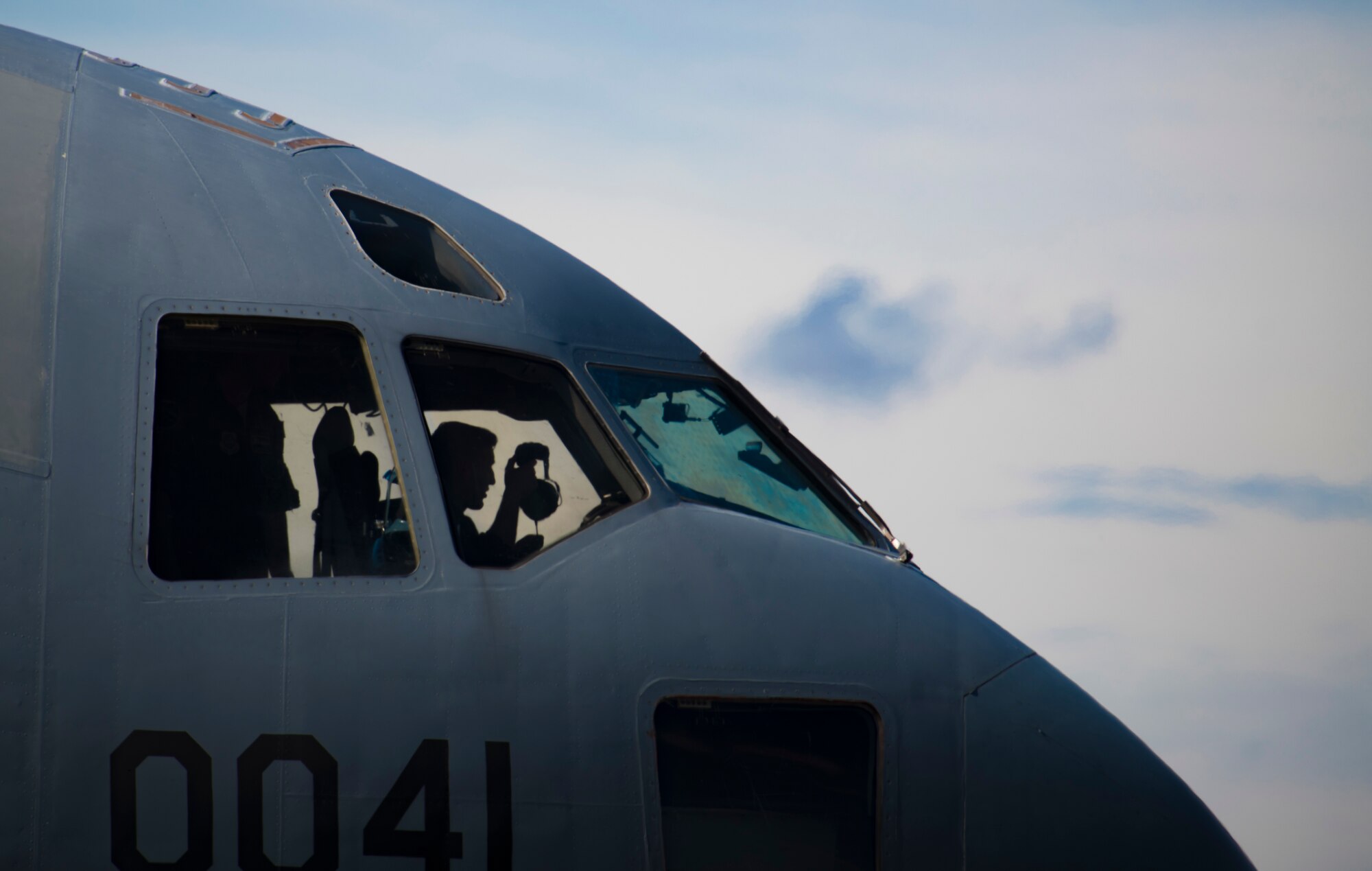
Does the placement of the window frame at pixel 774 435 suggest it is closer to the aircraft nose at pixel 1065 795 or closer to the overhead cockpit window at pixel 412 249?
the overhead cockpit window at pixel 412 249

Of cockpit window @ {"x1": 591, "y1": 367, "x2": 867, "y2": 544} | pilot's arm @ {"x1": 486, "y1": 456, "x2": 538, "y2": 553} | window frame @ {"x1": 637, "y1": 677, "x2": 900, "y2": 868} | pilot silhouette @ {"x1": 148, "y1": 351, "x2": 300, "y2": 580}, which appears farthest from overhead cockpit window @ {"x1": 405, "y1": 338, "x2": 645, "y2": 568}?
window frame @ {"x1": 637, "y1": 677, "x2": 900, "y2": 868}

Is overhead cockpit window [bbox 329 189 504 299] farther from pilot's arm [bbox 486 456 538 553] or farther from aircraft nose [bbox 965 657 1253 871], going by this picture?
aircraft nose [bbox 965 657 1253 871]

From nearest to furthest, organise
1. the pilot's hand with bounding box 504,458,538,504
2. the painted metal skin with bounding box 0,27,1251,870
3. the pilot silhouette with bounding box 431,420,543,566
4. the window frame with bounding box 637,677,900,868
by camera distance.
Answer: the painted metal skin with bounding box 0,27,1251,870 → the window frame with bounding box 637,677,900,868 → the pilot silhouette with bounding box 431,420,543,566 → the pilot's hand with bounding box 504,458,538,504

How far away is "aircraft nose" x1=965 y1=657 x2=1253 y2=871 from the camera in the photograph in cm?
678

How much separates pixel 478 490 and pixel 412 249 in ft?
5.54

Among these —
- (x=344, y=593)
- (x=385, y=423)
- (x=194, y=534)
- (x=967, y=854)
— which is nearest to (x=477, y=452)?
(x=385, y=423)

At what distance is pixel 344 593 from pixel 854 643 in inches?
111

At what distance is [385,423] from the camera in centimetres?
676

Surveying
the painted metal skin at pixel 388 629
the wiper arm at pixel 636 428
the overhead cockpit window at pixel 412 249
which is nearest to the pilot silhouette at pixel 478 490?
the painted metal skin at pixel 388 629

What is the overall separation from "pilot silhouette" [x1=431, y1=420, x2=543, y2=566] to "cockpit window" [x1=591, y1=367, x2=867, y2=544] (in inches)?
31.6

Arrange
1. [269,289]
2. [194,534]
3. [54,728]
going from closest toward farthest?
[54,728] < [194,534] < [269,289]

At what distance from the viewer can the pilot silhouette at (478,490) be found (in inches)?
263

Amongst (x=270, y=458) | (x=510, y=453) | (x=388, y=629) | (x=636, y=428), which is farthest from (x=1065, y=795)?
(x=270, y=458)

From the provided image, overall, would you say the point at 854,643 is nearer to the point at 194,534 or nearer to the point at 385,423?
the point at 385,423
